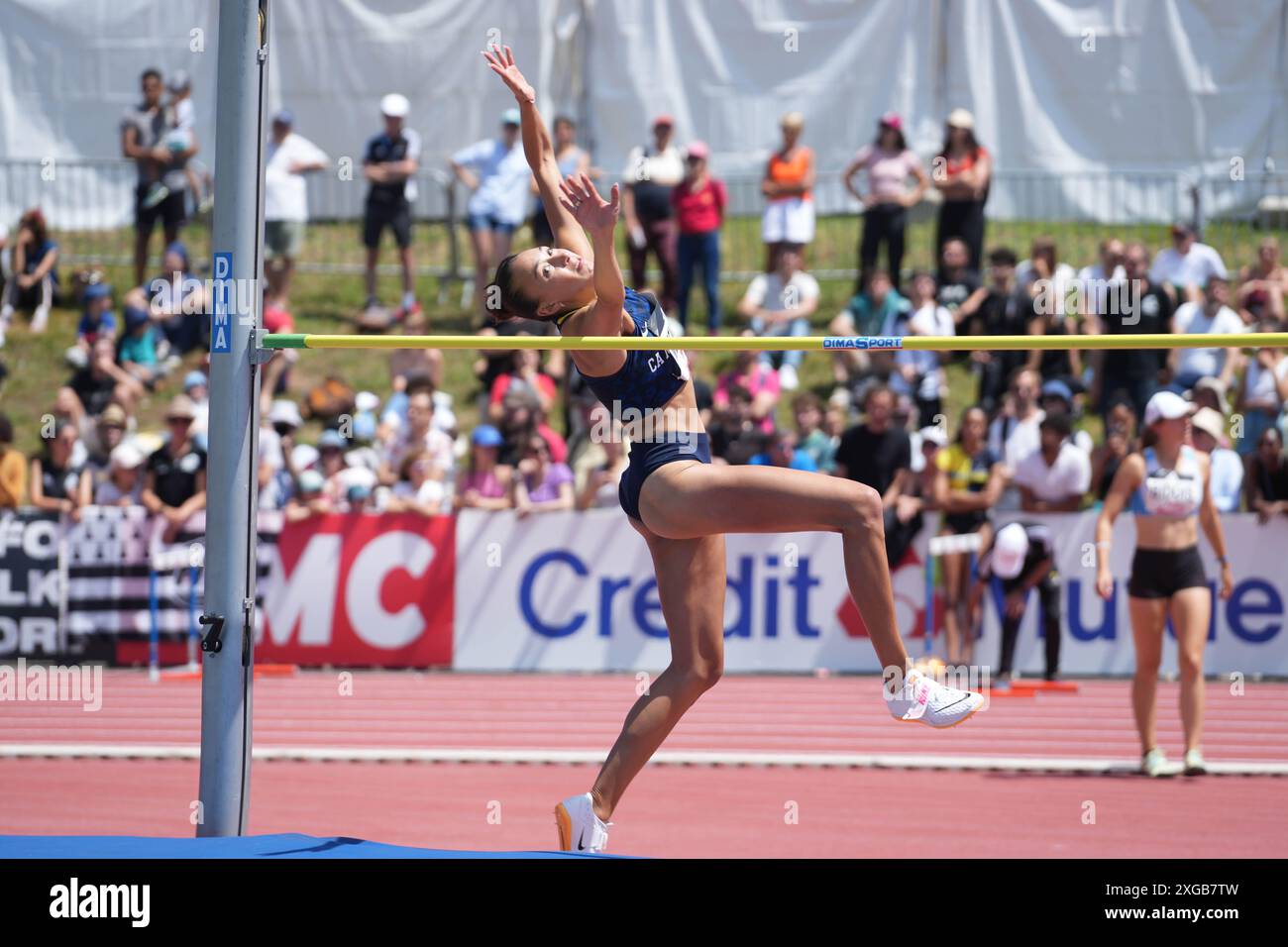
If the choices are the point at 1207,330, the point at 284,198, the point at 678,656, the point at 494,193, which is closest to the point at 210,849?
the point at 678,656

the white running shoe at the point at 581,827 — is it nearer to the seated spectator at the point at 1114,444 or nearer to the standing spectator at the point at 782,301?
the seated spectator at the point at 1114,444

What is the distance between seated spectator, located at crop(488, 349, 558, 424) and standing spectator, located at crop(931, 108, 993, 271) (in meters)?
3.61

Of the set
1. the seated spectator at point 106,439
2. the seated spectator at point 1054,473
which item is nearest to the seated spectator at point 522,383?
the seated spectator at point 106,439

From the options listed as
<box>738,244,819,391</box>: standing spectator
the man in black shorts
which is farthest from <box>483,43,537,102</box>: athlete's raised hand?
<box>738,244,819,391</box>: standing spectator

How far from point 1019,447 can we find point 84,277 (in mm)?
10143

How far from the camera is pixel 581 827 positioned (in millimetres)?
5430

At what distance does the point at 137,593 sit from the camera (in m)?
12.2

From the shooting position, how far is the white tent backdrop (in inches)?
666

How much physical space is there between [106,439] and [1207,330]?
8547 mm

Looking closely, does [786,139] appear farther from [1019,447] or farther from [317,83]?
[317,83]

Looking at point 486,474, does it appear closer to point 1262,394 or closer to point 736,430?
point 736,430
